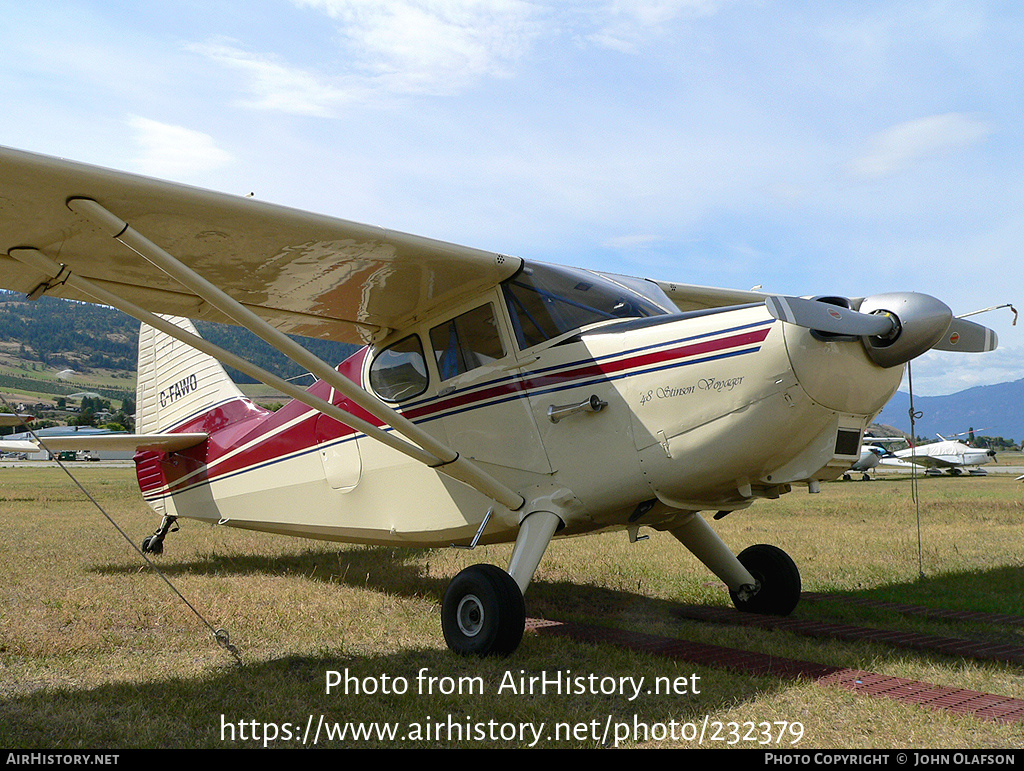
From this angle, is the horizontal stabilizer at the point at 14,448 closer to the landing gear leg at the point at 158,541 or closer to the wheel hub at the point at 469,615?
the landing gear leg at the point at 158,541

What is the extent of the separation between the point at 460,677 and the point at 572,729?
0.96 meters

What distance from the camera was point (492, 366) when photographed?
5469 millimetres

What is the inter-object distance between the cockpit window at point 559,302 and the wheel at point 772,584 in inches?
91.4

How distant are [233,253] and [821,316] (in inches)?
144

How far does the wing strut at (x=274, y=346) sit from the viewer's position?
4.25 m

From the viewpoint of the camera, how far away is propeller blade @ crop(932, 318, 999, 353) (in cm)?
529

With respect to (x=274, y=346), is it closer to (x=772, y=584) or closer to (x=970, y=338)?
(x=772, y=584)

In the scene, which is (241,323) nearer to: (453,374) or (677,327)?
(453,374)

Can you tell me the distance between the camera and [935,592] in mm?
6988

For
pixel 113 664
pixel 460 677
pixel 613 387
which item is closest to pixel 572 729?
pixel 460 677

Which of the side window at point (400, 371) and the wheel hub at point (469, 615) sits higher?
the side window at point (400, 371)

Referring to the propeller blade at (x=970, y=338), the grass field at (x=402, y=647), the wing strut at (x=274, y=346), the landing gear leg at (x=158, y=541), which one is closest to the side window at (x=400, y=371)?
the wing strut at (x=274, y=346)

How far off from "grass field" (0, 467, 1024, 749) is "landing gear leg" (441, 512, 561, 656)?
14 centimetres

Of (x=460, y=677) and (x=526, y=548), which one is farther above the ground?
(x=526, y=548)
